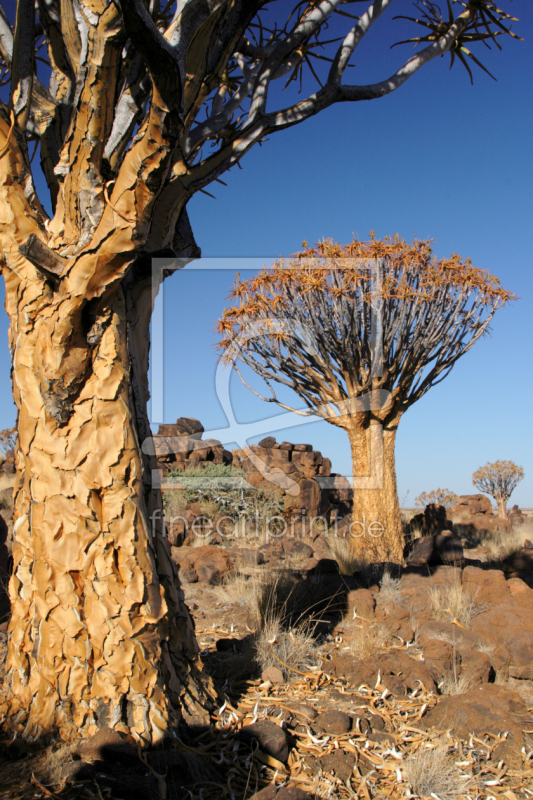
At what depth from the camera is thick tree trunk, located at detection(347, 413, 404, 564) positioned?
315 inches

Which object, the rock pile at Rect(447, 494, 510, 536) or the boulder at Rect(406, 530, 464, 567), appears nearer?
the boulder at Rect(406, 530, 464, 567)

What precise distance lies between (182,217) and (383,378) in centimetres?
566

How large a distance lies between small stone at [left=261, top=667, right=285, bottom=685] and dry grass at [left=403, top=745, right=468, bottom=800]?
1.06 m

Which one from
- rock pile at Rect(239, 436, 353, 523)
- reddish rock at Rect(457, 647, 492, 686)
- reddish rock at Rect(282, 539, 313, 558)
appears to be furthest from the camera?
rock pile at Rect(239, 436, 353, 523)

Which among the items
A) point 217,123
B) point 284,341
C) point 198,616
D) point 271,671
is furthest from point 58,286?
point 284,341

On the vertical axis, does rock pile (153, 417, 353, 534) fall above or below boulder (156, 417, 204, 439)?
below

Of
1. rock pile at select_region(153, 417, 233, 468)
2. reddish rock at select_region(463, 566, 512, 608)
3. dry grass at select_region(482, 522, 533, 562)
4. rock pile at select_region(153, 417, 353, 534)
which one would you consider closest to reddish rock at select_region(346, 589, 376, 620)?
reddish rock at select_region(463, 566, 512, 608)

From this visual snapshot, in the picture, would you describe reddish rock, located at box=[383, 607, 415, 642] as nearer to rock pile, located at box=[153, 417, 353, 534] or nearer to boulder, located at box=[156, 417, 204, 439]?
rock pile, located at box=[153, 417, 353, 534]

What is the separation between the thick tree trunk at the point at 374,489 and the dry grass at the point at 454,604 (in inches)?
93.1

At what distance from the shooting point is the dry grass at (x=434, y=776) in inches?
94.0

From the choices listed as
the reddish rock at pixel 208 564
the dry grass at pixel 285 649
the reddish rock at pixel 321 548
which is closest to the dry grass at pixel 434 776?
the dry grass at pixel 285 649

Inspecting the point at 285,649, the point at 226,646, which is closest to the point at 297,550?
the point at 226,646

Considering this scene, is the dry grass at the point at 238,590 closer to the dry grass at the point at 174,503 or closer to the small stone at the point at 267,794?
the small stone at the point at 267,794

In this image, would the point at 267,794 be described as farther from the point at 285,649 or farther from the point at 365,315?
the point at 365,315
